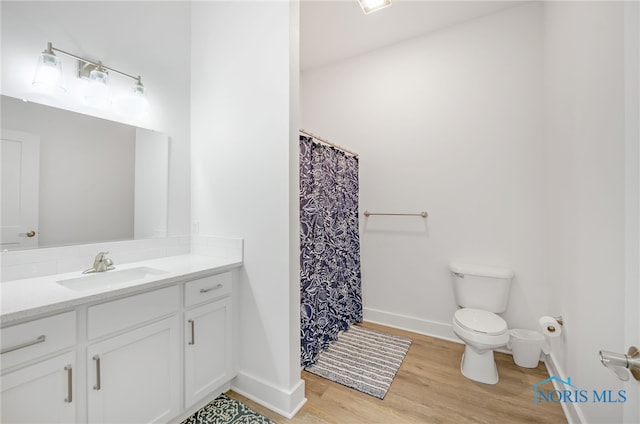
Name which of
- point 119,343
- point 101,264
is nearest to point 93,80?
point 101,264

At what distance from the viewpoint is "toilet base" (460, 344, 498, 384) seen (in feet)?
6.01

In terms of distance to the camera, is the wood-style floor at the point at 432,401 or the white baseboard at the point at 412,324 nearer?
the wood-style floor at the point at 432,401

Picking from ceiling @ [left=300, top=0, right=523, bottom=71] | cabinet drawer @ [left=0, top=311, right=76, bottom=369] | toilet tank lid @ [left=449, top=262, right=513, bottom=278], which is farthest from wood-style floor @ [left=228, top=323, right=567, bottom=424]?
ceiling @ [left=300, top=0, right=523, bottom=71]

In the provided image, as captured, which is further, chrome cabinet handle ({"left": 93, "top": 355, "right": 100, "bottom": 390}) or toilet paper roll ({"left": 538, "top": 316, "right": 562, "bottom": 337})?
toilet paper roll ({"left": 538, "top": 316, "right": 562, "bottom": 337})

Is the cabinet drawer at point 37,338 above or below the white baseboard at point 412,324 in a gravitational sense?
above

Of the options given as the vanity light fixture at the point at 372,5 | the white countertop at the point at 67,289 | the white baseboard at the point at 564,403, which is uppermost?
the vanity light fixture at the point at 372,5

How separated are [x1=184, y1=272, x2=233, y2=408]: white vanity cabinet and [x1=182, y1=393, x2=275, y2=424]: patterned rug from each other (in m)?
0.10

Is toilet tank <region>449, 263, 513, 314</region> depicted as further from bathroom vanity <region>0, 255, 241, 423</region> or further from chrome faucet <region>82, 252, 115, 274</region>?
chrome faucet <region>82, 252, 115, 274</region>

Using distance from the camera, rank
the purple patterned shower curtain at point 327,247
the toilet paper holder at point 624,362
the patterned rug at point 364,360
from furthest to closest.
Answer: the purple patterned shower curtain at point 327,247, the patterned rug at point 364,360, the toilet paper holder at point 624,362

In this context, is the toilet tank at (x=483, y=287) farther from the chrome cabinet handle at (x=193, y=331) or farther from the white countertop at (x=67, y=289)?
the chrome cabinet handle at (x=193, y=331)

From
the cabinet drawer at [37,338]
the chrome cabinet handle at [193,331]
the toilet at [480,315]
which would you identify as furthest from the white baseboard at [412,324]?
the cabinet drawer at [37,338]

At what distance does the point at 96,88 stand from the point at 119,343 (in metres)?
1.46

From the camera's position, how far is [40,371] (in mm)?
998

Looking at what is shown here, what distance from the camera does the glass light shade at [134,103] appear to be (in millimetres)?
1753
